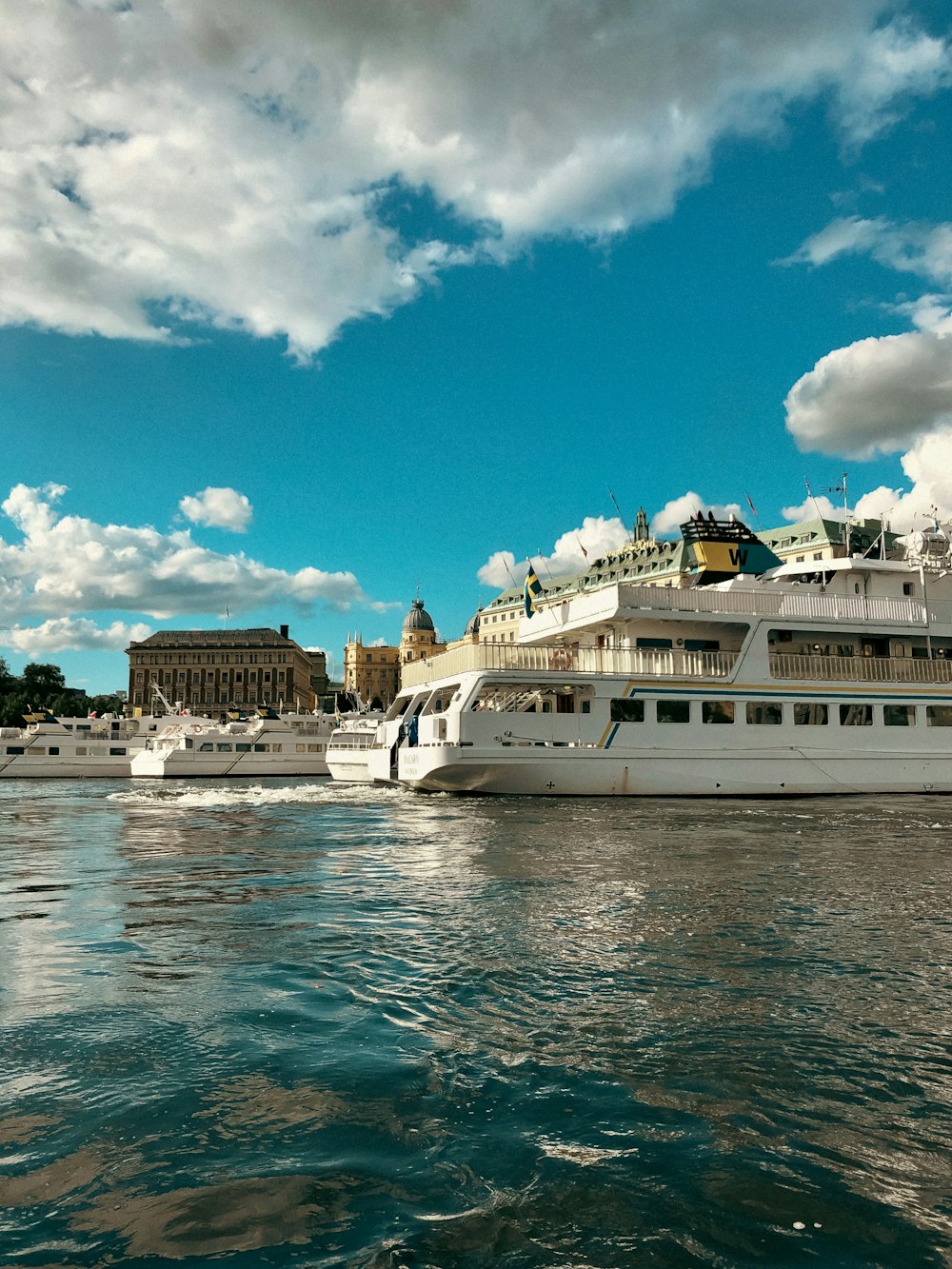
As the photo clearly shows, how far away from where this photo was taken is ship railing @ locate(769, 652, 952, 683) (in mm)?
30000

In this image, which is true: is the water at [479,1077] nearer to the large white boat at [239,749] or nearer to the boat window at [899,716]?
the boat window at [899,716]

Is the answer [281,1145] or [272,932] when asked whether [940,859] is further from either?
[281,1145]

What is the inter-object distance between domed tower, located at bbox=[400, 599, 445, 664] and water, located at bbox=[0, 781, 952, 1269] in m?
164

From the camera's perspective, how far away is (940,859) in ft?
45.6

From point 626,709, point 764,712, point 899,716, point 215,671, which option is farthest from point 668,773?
point 215,671

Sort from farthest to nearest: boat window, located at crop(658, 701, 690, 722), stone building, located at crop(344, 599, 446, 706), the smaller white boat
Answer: stone building, located at crop(344, 599, 446, 706), the smaller white boat, boat window, located at crop(658, 701, 690, 722)

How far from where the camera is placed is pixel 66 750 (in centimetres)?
6425

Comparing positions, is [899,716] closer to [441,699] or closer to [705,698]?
[705,698]

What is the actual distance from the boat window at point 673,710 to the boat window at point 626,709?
60 cm

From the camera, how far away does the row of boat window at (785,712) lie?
28.7 meters

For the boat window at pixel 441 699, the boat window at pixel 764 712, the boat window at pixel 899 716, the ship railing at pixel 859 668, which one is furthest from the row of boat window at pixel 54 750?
the boat window at pixel 899 716

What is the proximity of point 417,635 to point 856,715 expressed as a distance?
150016 mm

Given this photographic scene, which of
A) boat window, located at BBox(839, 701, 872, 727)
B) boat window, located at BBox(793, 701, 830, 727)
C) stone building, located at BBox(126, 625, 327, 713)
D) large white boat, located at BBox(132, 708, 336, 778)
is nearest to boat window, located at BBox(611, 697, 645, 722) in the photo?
boat window, located at BBox(793, 701, 830, 727)

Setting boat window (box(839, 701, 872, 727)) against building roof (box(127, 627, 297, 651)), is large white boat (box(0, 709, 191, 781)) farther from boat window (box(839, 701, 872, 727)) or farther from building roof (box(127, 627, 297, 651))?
building roof (box(127, 627, 297, 651))
